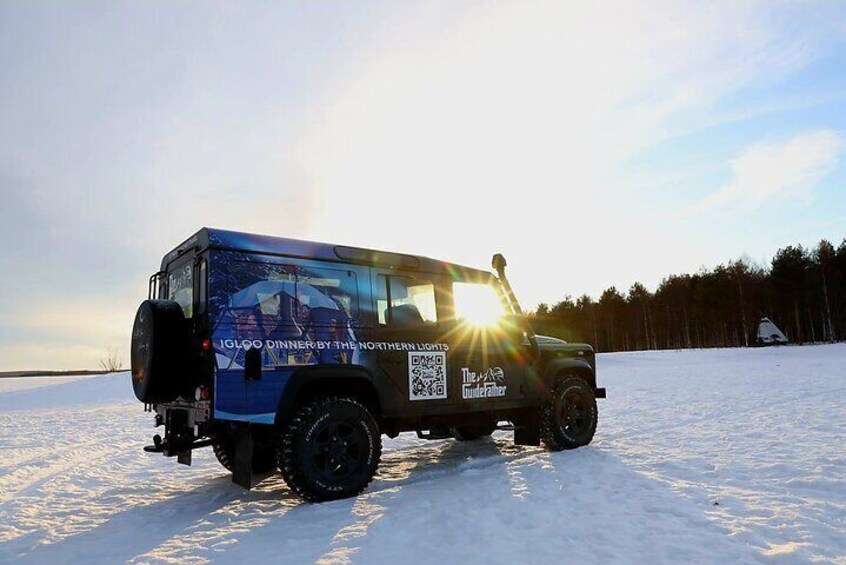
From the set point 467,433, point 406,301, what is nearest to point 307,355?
point 406,301

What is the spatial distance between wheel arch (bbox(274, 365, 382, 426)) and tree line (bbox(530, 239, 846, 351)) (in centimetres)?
3604

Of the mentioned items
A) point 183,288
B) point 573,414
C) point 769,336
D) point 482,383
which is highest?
point 183,288

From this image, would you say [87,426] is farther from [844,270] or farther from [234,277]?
[844,270]

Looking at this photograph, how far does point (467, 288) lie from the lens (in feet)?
24.0

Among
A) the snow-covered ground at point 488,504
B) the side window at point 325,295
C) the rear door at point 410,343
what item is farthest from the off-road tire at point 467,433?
the side window at point 325,295

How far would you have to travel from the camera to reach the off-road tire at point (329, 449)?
537 centimetres

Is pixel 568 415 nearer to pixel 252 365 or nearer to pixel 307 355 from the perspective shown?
pixel 307 355

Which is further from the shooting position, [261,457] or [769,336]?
[769,336]

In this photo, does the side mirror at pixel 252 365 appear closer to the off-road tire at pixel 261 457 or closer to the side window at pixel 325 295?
the side window at pixel 325 295

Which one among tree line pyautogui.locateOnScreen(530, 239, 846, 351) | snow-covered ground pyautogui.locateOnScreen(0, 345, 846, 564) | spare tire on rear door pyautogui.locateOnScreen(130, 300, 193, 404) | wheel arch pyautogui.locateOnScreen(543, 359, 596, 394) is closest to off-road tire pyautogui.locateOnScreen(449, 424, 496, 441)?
snow-covered ground pyautogui.locateOnScreen(0, 345, 846, 564)

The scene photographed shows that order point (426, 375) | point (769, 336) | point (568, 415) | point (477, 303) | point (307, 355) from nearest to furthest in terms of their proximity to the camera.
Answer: point (307, 355), point (426, 375), point (477, 303), point (568, 415), point (769, 336)

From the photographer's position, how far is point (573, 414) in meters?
8.16

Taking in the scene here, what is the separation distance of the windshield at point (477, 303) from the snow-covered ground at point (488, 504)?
187cm

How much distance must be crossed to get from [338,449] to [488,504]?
1603 millimetres
